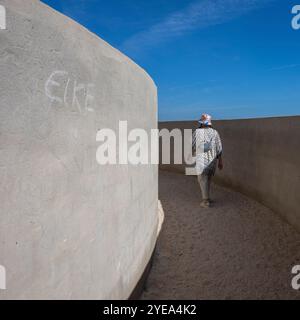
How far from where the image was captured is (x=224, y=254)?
3.97 m

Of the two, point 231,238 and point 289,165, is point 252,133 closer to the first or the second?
point 289,165

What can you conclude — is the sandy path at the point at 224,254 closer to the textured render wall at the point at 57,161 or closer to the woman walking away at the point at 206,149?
the woman walking away at the point at 206,149

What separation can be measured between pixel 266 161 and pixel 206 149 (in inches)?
45.4

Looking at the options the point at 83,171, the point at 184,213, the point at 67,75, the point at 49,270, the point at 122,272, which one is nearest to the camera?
the point at 49,270

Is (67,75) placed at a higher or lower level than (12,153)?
higher

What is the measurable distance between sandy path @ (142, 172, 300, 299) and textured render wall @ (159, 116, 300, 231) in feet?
1.01

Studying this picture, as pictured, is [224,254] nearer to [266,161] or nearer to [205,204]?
[205,204]

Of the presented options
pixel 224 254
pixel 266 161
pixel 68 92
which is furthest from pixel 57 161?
pixel 266 161

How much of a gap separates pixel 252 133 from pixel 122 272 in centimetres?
476

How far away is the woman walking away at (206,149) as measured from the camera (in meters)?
5.77

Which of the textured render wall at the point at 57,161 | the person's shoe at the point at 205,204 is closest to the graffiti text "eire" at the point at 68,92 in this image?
the textured render wall at the point at 57,161

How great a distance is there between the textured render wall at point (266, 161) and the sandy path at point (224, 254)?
0.31m
